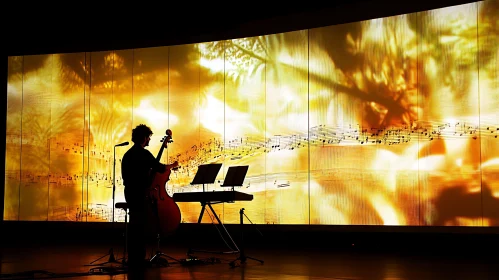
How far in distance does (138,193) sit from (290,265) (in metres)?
1.71

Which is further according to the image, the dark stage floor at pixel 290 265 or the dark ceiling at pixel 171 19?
the dark ceiling at pixel 171 19

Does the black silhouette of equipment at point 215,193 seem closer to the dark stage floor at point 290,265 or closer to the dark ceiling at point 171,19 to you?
the dark stage floor at point 290,265

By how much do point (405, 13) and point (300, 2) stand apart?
1.41m

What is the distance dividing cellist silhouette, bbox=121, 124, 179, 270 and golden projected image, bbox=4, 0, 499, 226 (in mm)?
3321

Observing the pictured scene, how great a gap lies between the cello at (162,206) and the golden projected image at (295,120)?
10.1 feet

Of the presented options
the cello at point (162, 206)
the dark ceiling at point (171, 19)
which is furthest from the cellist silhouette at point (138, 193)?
the dark ceiling at point (171, 19)

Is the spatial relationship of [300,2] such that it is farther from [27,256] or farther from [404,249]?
[27,256]

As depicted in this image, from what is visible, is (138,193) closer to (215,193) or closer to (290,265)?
(215,193)

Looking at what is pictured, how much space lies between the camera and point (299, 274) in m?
5.55

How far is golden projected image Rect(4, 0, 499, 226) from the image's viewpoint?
25.7ft

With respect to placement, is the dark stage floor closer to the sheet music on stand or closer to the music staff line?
the sheet music on stand

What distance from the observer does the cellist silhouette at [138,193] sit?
594cm

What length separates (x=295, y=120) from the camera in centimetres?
900

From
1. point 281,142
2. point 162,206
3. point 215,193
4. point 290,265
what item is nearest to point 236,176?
point 215,193
